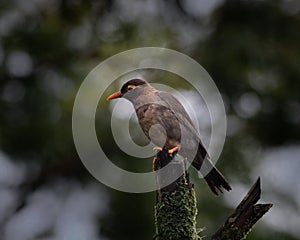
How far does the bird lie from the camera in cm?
395

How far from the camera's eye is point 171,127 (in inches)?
160

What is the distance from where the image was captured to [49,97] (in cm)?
607

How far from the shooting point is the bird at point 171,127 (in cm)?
395

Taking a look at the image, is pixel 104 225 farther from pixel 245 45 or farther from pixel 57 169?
pixel 245 45

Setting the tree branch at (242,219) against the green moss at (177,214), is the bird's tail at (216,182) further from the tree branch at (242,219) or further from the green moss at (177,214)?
the tree branch at (242,219)

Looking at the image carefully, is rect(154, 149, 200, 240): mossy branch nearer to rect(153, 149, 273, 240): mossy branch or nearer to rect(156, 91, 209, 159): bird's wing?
rect(153, 149, 273, 240): mossy branch

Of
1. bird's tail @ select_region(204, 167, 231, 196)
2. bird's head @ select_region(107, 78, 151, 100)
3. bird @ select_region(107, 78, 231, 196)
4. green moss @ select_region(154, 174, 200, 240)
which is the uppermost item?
bird's head @ select_region(107, 78, 151, 100)

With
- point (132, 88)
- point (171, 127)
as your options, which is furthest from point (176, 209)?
point (132, 88)

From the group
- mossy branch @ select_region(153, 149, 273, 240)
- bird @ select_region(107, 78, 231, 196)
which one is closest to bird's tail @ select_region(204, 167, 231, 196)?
bird @ select_region(107, 78, 231, 196)

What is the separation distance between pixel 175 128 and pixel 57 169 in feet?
7.99

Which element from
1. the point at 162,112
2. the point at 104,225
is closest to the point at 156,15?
the point at 104,225

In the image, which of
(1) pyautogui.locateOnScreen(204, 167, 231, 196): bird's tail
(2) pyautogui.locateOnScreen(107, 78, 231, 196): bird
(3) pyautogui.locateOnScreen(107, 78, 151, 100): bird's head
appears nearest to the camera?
(1) pyautogui.locateOnScreen(204, 167, 231, 196): bird's tail

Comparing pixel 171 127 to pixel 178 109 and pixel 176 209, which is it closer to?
pixel 178 109

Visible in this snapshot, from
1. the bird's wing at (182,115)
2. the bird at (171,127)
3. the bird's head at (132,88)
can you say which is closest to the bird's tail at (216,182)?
the bird at (171,127)
